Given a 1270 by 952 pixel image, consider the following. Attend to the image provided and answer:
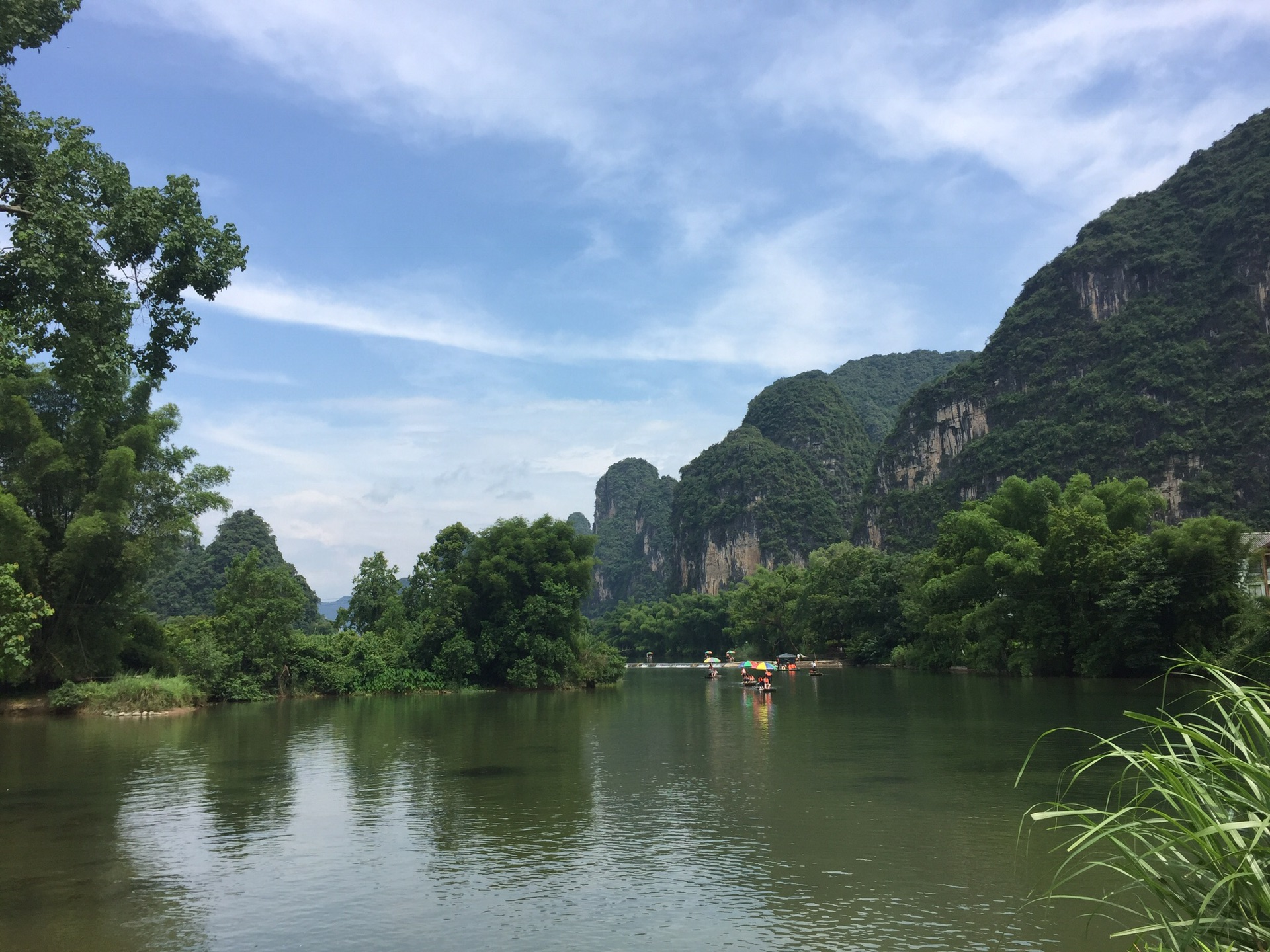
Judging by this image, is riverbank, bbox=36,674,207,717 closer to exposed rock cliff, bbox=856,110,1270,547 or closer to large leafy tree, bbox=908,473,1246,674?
large leafy tree, bbox=908,473,1246,674

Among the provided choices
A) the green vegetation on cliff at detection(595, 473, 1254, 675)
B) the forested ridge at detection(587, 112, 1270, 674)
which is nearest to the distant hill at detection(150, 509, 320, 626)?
the forested ridge at detection(587, 112, 1270, 674)

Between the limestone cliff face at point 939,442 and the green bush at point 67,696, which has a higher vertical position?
the limestone cliff face at point 939,442

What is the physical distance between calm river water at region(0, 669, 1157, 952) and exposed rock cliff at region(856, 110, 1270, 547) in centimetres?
6620

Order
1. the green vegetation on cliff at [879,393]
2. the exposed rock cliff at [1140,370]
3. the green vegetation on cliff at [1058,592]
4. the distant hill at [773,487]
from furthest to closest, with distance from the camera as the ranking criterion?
the green vegetation on cliff at [879,393] < the distant hill at [773,487] < the exposed rock cliff at [1140,370] < the green vegetation on cliff at [1058,592]

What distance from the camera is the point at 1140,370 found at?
85.6 metres

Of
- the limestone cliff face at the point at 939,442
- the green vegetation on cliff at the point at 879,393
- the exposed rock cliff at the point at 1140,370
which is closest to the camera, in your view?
the exposed rock cliff at the point at 1140,370

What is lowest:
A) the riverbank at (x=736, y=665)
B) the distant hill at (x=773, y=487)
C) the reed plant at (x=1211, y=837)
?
the riverbank at (x=736, y=665)

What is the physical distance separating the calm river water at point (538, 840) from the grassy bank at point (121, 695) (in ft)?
22.1

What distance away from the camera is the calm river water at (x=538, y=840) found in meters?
7.77

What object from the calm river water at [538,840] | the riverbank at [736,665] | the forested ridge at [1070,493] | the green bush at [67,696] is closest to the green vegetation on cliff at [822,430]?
the forested ridge at [1070,493]

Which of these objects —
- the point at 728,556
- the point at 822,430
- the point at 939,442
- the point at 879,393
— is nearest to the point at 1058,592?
the point at 939,442

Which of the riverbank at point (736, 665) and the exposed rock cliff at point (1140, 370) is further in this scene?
the exposed rock cliff at point (1140, 370)

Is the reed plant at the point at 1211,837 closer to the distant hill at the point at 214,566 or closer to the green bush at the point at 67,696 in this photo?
the green bush at the point at 67,696

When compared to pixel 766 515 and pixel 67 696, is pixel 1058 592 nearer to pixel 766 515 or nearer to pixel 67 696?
pixel 67 696
